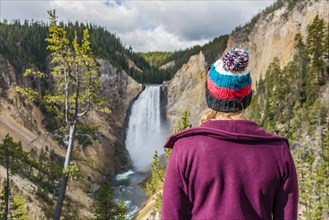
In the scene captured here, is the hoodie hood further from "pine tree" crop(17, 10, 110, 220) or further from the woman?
"pine tree" crop(17, 10, 110, 220)

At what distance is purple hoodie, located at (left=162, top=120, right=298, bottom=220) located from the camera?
2293 mm

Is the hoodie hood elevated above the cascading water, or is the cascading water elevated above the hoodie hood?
the hoodie hood

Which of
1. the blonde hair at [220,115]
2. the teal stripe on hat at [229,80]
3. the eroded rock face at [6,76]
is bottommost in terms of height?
the blonde hair at [220,115]

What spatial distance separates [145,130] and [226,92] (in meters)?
82.1

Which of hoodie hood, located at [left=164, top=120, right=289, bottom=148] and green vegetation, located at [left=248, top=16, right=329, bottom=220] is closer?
hoodie hood, located at [left=164, top=120, right=289, bottom=148]

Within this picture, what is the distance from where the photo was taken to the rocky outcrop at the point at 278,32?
6391 cm

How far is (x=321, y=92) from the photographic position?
51375 millimetres

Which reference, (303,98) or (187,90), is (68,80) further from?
(187,90)

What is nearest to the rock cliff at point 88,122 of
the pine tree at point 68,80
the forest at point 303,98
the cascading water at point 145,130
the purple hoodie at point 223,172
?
the cascading water at point 145,130

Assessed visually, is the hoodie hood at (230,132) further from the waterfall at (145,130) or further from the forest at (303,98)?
the waterfall at (145,130)

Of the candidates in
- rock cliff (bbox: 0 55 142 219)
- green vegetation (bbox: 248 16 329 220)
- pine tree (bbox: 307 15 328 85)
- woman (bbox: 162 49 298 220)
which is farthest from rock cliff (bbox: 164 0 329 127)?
woman (bbox: 162 49 298 220)

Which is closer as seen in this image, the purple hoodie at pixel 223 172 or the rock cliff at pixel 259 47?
the purple hoodie at pixel 223 172

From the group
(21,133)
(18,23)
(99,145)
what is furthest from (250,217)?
Result: (18,23)

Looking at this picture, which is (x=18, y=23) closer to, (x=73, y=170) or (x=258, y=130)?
(x=73, y=170)
